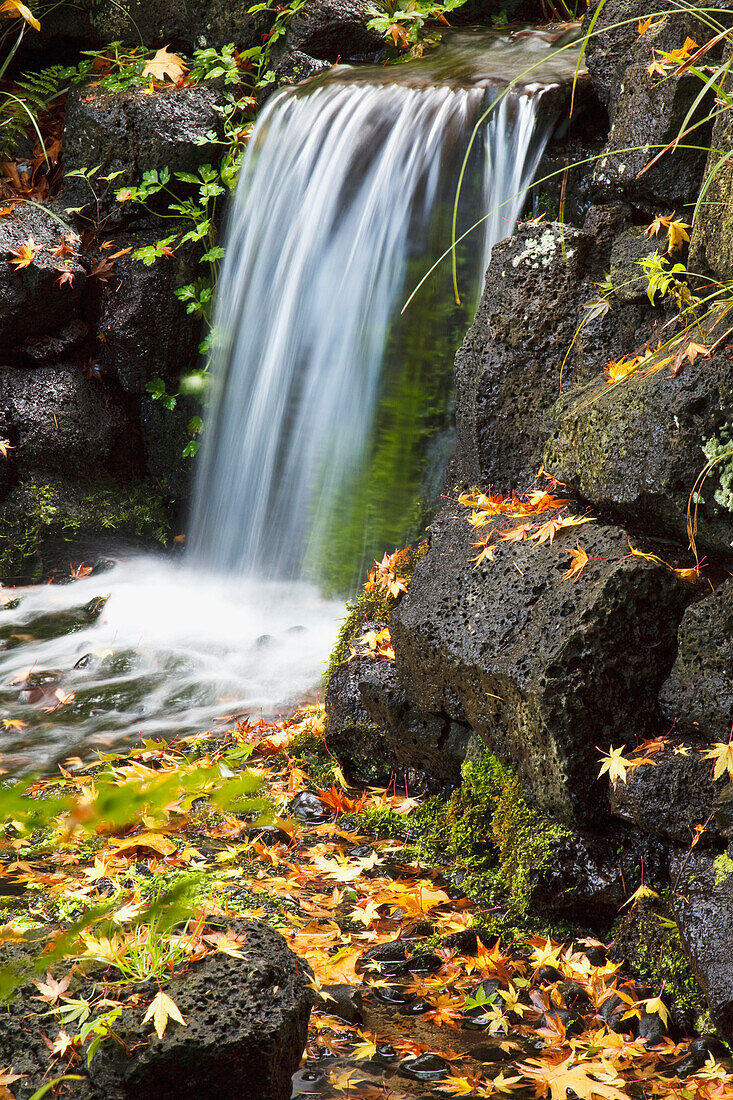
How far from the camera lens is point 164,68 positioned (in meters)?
7.05

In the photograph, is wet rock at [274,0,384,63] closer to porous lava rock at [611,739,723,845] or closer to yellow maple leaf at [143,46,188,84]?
yellow maple leaf at [143,46,188,84]

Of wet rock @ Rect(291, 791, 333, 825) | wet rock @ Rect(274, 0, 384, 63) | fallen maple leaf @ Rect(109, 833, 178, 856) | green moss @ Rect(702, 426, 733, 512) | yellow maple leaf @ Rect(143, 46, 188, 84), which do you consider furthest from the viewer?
yellow maple leaf @ Rect(143, 46, 188, 84)

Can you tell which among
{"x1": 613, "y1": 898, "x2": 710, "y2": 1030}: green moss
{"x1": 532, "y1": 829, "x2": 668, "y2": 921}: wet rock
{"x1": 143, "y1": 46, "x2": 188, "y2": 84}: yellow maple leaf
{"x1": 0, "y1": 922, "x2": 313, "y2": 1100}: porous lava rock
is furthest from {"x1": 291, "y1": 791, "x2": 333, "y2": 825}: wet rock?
{"x1": 143, "y1": 46, "x2": 188, "y2": 84}: yellow maple leaf

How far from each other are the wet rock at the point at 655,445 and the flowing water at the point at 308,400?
219 cm

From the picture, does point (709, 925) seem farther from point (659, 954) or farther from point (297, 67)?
point (297, 67)

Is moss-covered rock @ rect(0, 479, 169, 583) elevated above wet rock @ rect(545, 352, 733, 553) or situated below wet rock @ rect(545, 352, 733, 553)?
below

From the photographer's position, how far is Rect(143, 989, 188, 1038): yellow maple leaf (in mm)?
1845

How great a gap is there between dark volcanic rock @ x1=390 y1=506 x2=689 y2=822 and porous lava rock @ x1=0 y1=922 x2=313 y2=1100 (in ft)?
3.80

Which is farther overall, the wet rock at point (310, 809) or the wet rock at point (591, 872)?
the wet rock at point (310, 809)

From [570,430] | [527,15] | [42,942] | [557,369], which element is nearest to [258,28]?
[527,15]

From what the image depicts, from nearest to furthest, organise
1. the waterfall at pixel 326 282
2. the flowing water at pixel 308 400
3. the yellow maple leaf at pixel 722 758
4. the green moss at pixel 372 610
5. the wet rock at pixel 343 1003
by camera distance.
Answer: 1. the wet rock at pixel 343 1003
2. the yellow maple leaf at pixel 722 758
3. the green moss at pixel 372 610
4. the flowing water at pixel 308 400
5. the waterfall at pixel 326 282

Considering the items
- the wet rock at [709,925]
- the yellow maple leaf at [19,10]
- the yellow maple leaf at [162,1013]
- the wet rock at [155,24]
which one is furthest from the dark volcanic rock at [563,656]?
the wet rock at [155,24]

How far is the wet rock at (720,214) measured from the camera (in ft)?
9.45

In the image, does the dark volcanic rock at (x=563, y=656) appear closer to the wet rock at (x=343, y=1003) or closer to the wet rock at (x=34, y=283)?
the wet rock at (x=343, y=1003)
